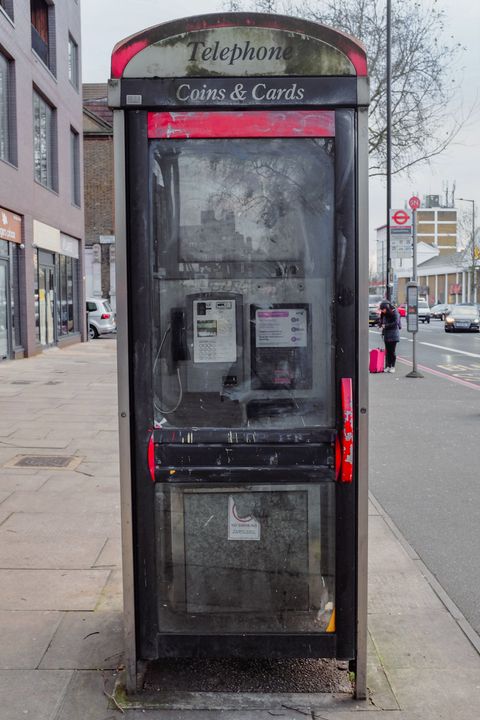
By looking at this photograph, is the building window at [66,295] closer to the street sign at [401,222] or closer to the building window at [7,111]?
the building window at [7,111]

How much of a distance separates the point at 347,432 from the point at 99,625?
1792mm

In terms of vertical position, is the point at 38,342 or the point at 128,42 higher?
the point at 128,42

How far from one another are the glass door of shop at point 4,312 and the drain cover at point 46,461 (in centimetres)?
1234

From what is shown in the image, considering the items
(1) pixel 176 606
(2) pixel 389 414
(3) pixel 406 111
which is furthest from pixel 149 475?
(3) pixel 406 111

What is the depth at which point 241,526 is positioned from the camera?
137 inches

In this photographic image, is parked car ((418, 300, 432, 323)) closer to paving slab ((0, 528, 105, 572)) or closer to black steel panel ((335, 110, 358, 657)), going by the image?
paving slab ((0, 528, 105, 572))

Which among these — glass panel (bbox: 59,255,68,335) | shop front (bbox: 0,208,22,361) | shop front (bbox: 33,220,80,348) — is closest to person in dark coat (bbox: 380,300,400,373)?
shop front (bbox: 0,208,22,361)

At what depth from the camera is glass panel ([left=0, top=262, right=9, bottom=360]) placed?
19.7 meters

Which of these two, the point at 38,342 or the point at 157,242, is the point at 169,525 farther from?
the point at 38,342

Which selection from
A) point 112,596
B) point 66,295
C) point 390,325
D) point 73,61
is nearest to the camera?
point 112,596

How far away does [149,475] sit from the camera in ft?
11.1

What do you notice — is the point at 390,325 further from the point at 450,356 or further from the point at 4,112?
the point at 4,112

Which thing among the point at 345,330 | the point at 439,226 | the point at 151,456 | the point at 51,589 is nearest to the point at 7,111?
the point at 51,589

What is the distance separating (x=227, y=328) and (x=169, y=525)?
36.7 inches
